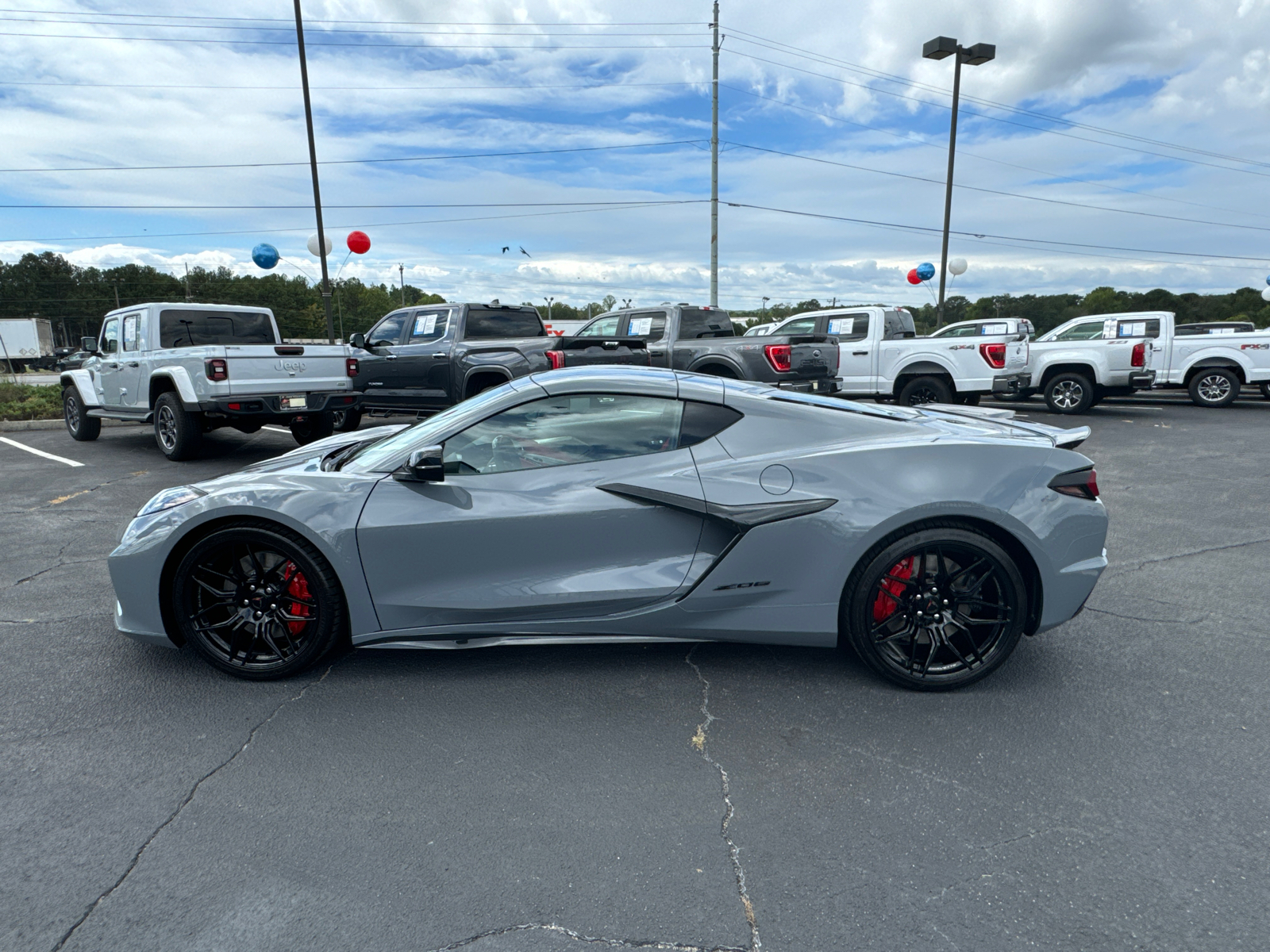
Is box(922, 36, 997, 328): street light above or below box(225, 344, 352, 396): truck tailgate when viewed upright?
above

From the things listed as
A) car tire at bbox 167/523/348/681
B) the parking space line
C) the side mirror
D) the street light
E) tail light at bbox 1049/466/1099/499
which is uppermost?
the street light

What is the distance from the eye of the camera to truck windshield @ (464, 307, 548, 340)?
11.8m

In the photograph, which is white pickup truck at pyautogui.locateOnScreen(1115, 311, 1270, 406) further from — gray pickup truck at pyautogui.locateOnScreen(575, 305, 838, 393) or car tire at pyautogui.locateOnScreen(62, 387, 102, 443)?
car tire at pyautogui.locateOnScreen(62, 387, 102, 443)

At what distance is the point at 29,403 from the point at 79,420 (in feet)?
16.0

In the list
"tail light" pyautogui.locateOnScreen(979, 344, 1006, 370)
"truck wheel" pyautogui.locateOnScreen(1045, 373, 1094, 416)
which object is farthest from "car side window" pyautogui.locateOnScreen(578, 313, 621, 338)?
"truck wheel" pyautogui.locateOnScreen(1045, 373, 1094, 416)

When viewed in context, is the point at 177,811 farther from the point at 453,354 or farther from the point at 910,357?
the point at 910,357

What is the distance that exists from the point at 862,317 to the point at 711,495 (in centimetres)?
1266

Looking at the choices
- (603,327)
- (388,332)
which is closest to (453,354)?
(388,332)

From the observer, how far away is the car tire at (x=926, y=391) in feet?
46.0

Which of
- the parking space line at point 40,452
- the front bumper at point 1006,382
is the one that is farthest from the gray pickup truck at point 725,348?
the parking space line at point 40,452

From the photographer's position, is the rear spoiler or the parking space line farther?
the rear spoiler

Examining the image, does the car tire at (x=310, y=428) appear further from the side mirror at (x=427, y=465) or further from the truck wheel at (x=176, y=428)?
the side mirror at (x=427, y=465)

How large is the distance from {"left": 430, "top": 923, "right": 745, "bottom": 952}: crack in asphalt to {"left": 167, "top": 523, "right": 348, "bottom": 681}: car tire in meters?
1.70

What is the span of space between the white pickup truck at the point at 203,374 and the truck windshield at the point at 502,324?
1.92m
